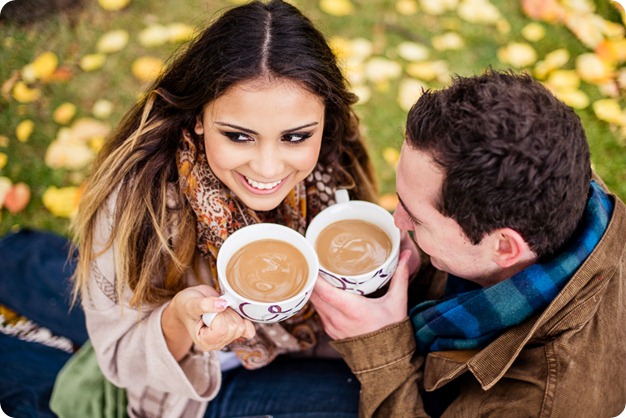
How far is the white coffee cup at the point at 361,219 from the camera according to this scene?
1857mm

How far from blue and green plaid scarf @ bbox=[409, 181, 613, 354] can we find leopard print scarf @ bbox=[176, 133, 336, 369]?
1.70ft

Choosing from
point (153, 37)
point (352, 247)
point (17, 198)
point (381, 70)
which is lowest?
point (17, 198)

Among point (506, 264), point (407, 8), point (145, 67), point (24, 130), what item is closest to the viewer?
point (506, 264)

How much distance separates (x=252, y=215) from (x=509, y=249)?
81 cm

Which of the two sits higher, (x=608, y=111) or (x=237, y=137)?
(x=237, y=137)

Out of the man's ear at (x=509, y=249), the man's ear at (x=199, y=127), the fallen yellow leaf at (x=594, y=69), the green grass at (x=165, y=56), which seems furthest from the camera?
the fallen yellow leaf at (x=594, y=69)

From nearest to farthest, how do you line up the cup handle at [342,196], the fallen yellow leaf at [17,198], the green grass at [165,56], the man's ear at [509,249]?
1. the man's ear at [509,249]
2. the cup handle at [342,196]
3. the fallen yellow leaf at [17,198]
4. the green grass at [165,56]

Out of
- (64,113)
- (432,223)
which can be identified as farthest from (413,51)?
(432,223)

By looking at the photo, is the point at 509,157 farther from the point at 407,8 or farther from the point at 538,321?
the point at 407,8

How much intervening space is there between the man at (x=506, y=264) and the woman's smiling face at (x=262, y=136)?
296 mm

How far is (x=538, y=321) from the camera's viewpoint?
166cm

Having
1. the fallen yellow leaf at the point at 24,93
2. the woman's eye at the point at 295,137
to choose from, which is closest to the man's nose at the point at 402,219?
the woman's eye at the point at 295,137

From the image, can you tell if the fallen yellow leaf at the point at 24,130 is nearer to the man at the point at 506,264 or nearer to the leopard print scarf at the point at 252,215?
the leopard print scarf at the point at 252,215

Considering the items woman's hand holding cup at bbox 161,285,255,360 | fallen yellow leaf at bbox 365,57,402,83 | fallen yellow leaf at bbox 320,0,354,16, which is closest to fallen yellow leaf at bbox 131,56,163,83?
fallen yellow leaf at bbox 320,0,354,16
